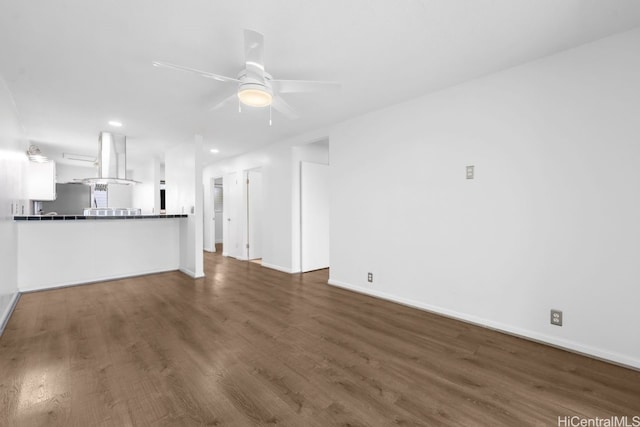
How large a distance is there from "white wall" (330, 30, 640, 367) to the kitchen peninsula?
411cm

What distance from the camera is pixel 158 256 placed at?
534cm

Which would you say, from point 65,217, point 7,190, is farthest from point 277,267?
point 7,190

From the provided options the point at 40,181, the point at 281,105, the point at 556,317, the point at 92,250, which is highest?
the point at 281,105

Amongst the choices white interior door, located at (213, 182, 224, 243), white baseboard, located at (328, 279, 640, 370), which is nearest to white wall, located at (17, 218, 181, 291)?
white interior door, located at (213, 182, 224, 243)

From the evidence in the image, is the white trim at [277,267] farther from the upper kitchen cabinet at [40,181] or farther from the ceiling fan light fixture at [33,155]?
the ceiling fan light fixture at [33,155]

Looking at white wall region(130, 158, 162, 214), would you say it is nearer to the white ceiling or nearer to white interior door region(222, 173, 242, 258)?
white interior door region(222, 173, 242, 258)

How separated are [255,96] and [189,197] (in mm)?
A: 3620

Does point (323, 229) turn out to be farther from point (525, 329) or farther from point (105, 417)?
point (105, 417)

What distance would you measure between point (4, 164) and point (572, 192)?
17.9ft

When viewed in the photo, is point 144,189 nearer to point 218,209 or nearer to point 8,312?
point 218,209

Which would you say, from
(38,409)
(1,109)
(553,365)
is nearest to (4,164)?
(1,109)

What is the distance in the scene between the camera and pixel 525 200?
2588 mm

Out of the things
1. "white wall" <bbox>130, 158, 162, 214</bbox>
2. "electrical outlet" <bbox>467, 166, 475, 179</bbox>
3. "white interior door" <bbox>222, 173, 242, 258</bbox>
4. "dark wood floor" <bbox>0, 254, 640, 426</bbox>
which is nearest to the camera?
"dark wood floor" <bbox>0, 254, 640, 426</bbox>

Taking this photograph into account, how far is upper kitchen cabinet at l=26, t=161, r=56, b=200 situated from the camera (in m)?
5.18
